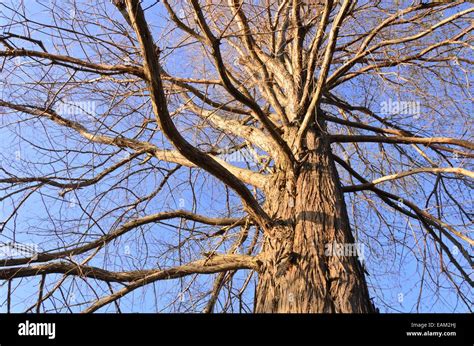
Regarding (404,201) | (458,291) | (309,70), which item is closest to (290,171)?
(309,70)

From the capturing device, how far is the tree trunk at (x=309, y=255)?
2693 mm

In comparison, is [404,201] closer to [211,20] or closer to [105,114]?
[211,20]

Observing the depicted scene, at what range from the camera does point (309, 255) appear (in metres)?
2.89

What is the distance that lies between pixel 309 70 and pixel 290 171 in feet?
2.62

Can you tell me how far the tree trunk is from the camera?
8.84 ft

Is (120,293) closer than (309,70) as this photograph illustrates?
Yes

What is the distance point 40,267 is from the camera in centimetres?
300

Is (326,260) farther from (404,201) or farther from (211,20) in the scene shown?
Result: (211,20)

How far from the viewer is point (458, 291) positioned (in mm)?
3662
